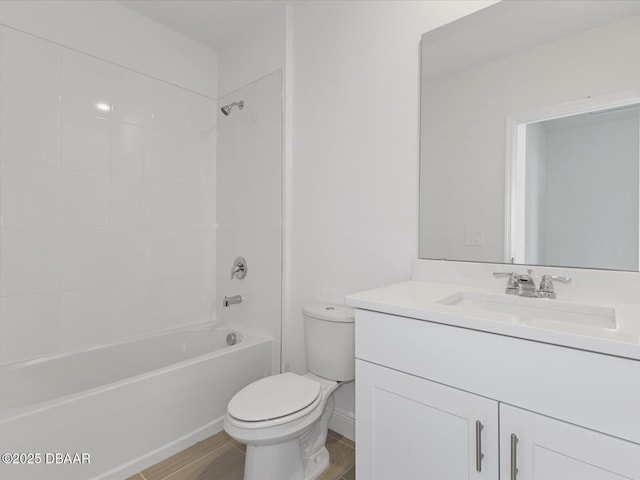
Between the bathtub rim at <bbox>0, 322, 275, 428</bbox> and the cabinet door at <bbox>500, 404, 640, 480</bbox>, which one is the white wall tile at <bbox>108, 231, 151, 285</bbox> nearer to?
the bathtub rim at <bbox>0, 322, 275, 428</bbox>

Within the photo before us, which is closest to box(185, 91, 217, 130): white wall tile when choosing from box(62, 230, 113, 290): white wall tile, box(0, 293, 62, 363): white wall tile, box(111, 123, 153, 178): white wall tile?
box(111, 123, 153, 178): white wall tile

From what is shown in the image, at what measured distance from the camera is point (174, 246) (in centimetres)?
234

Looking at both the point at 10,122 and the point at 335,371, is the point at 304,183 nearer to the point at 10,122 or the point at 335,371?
the point at 335,371

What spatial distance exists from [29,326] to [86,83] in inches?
53.5

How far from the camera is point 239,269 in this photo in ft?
7.59

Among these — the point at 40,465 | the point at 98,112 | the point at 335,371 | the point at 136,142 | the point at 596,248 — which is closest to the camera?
the point at 596,248

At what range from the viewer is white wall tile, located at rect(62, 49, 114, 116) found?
73.1 inches

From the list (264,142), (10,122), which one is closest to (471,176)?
(264,142)

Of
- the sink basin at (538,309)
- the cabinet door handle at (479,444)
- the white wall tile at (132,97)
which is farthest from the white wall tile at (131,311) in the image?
the cabinet door handle at (479,444)

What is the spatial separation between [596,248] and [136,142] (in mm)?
2404

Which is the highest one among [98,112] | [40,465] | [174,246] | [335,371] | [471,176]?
[98,112]

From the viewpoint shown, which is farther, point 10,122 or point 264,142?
point 264,142

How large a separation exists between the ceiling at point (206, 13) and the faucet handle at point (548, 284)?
79.7 inches

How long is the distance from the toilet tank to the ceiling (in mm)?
1844
